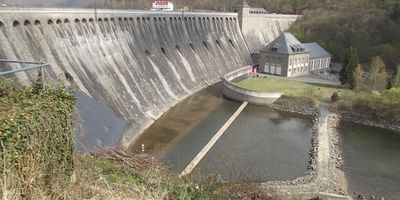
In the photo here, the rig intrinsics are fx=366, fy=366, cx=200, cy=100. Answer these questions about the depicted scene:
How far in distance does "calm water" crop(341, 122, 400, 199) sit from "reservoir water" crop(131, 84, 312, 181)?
2900 millimetres

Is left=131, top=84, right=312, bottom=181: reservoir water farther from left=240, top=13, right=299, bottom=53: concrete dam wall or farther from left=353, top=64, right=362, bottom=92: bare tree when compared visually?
left=240, top=13, right=299, bottom=53: concrete dam wall

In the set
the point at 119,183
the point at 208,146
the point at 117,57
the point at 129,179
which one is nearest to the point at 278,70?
the point at 117,57

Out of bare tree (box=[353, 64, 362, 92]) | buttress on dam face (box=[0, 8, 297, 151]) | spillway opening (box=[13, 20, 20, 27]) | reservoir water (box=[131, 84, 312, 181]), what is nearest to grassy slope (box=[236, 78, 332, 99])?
bare tree (box=[353, 64, 362, 92])

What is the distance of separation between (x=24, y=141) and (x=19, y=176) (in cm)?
61

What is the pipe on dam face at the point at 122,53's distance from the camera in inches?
1009

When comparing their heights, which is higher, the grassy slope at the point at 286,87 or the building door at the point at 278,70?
the building door at the point at 278,70

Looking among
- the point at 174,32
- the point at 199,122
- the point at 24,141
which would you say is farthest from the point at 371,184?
the point at 174,32

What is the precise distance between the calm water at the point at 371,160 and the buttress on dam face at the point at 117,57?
568 inches

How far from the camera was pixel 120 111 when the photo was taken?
28172 millimetres

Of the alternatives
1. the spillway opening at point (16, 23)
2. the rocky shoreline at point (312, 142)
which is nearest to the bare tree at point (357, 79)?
the rocky shoreline at point (312, 142)

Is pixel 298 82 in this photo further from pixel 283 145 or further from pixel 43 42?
pixel 43 42

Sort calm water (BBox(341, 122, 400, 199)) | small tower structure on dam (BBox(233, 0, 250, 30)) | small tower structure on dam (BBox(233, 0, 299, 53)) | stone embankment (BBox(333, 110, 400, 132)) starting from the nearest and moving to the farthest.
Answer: calm water (BBox(341, 122, 400, 199))
stone embankment (BBox(333, 110, 400, 132))
small tower structure on dam (BBox(233, 0, 250, 30))
small tower structure on dam (BBox(233, 0, 299, 53))

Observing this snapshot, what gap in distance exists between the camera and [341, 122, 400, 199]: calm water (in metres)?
21.0

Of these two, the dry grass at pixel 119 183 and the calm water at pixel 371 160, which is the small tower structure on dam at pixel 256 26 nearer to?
the calm water at pixel 371 160
